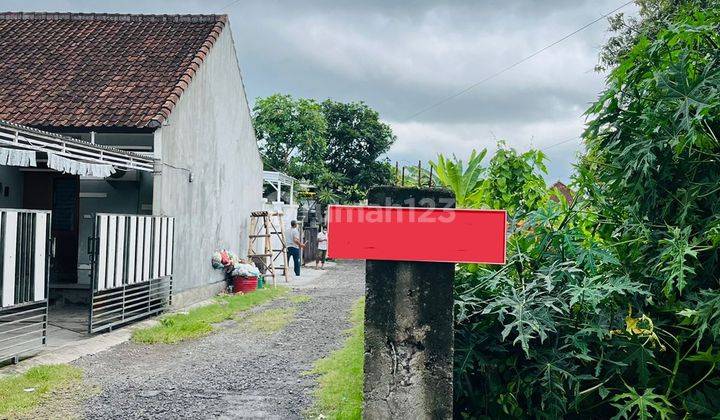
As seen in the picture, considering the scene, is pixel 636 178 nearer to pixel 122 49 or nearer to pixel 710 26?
pixel 710 26

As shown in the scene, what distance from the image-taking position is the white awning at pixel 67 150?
7504 mm

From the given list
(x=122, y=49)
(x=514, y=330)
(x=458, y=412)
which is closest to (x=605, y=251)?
(x=514, y=330)

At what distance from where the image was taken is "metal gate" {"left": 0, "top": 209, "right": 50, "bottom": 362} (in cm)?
705

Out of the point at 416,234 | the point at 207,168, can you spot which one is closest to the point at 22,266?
the point at 416,234

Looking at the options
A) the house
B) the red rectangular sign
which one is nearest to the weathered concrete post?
the red rectangular sign

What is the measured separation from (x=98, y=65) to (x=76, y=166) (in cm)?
551

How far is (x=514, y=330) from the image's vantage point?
13.3 ft

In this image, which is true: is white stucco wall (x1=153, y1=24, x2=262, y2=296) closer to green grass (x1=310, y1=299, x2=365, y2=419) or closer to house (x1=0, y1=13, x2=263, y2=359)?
house (x1=0, y1=13, x2=263, y2=359)

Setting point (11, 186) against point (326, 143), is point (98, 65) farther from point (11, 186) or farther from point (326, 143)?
point (326, 143)

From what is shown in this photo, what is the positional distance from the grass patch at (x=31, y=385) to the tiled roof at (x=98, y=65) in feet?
16.5

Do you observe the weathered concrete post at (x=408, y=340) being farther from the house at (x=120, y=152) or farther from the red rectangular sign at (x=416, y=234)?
the house at (x=120, y=152)

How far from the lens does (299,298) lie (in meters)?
14.5

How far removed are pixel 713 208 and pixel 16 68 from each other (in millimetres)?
13574

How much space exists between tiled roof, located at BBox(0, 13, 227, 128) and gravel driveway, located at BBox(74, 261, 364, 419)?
4226mm
